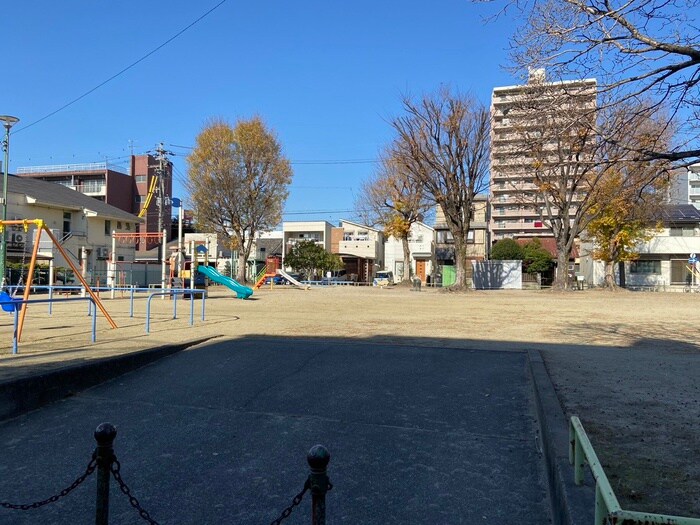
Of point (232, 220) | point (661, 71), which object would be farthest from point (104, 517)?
point (232, 220)

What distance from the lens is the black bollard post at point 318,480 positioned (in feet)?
8.04

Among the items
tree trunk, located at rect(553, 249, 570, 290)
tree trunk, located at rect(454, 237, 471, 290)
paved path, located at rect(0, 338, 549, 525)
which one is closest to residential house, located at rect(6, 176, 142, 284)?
tree trunk, located at rect(454, 237, 471, 290)

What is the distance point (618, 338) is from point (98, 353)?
9.87 meters

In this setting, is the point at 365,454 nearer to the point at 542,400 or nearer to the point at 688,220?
the point at 542,400

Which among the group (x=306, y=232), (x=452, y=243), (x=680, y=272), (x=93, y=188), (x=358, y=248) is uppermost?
(x=93, y=188)

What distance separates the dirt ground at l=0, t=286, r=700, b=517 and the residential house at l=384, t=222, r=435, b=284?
43.3m

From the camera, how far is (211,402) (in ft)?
20.2

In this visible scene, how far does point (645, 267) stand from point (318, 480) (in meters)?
50.2

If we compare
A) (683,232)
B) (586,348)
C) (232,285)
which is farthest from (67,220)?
(683,232)

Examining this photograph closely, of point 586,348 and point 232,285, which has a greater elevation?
point 232,285

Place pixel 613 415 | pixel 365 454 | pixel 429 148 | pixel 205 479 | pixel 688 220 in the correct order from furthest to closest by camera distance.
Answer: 1. pixel 688 220
2. pixel 429 148
3. pixel 613 415
4. pixel 365 454
5. pixel 205 479

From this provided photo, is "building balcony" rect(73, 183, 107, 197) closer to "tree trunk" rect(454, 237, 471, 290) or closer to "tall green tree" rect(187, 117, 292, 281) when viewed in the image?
"tall green tree" rect(187, 117, 292, 281)

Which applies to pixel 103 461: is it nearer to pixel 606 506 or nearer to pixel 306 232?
pixel 606 506

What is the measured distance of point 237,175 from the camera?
41062 millimetres
